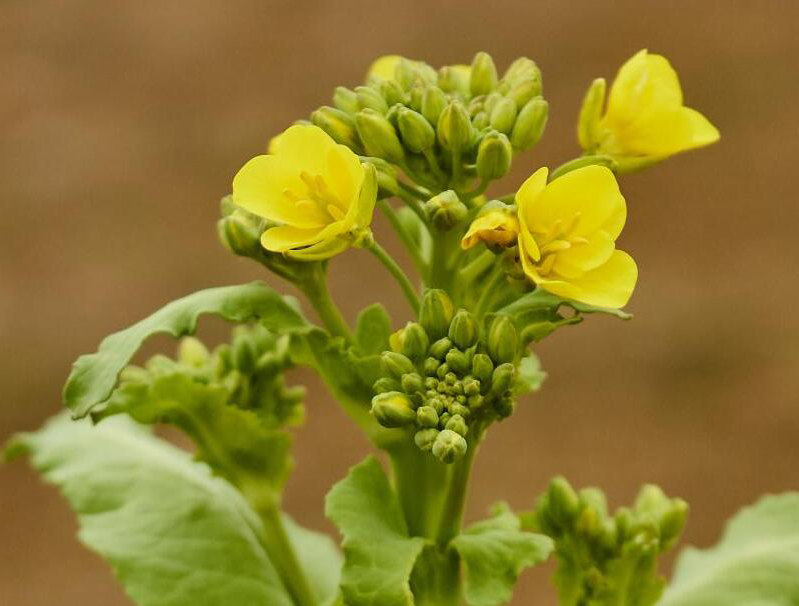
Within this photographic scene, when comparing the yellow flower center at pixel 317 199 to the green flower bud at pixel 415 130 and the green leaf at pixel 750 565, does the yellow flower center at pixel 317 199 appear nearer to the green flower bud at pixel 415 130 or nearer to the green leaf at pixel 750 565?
the green flower bud at pixel 415 130

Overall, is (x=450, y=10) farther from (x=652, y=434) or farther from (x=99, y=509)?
(x=99, y=509)

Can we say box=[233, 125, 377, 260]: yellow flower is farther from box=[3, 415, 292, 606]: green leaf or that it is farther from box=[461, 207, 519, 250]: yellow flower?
box=[3, 415, 292, 606]: green leaf

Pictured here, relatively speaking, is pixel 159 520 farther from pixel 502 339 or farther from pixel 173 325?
pixel 502 339

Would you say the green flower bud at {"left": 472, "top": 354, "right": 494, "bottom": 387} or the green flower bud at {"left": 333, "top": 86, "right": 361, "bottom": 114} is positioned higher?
the green flower bud at {"left": 333, "top": 86, "right": 361, "bottom": 114}

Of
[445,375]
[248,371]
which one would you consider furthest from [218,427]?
[445,375]

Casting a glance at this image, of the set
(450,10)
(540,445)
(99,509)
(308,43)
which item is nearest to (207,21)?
(308,43)

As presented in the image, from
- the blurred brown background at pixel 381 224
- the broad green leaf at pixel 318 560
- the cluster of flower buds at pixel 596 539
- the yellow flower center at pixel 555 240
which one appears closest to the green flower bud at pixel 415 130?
the yellow flower center at pixel 555 240

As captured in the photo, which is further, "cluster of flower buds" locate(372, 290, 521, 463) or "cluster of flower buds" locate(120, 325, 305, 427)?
"cluster of flower buds" locate(120, 325, 305, 427)

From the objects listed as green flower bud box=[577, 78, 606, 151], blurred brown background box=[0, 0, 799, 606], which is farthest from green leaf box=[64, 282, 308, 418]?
blurred brown background box=[0, 0, 799, 606]
